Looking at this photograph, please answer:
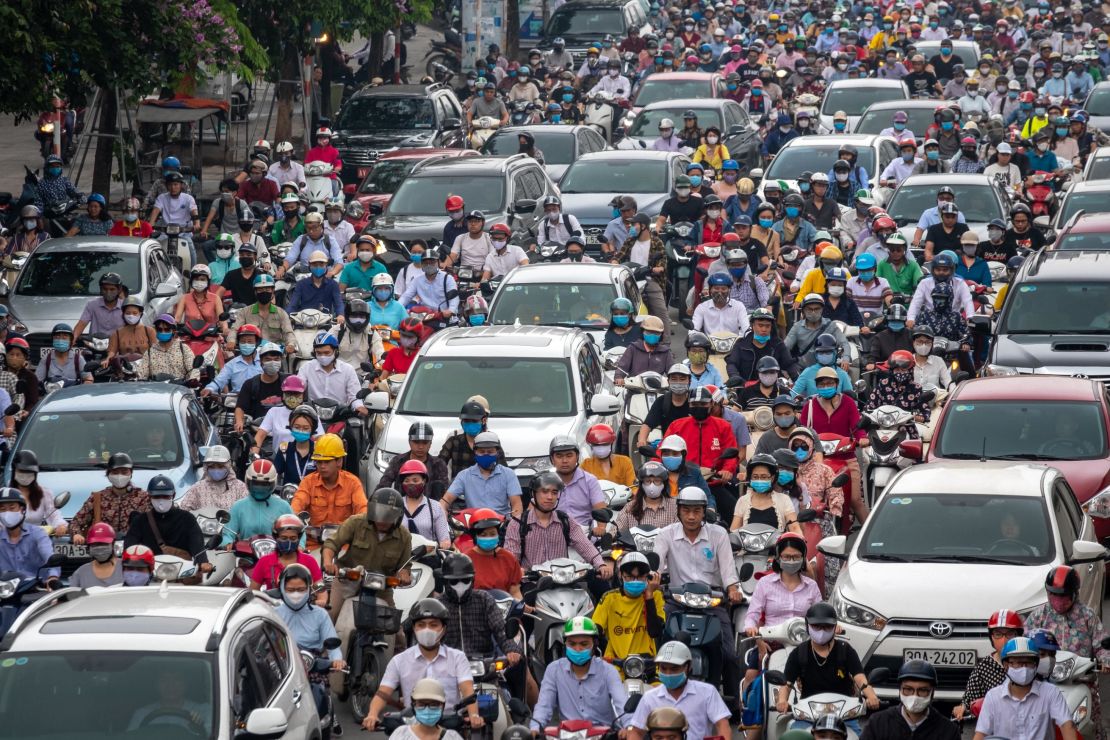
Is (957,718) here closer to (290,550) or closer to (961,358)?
(290,550)

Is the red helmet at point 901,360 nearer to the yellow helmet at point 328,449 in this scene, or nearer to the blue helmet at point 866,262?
the blue helmet at point 866,262

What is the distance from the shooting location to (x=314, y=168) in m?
31.6

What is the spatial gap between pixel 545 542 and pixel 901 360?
5354mm

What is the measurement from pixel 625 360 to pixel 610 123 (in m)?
20.3

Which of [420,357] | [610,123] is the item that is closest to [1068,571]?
[420,357]

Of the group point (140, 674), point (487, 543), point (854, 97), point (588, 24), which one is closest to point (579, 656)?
point (487, 543)

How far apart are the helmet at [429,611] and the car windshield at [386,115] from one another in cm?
2317

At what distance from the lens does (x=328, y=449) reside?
→ 666 inches

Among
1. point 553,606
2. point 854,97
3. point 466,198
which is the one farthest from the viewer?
point 854,97

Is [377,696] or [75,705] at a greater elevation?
[75,705]

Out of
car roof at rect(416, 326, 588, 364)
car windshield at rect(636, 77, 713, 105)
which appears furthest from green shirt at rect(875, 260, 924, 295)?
car windshield at rect(636, 77, 713, 105)

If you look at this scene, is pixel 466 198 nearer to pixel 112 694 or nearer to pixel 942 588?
pixel 942 588

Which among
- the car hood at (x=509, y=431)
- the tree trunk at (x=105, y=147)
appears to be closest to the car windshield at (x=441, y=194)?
the tree trunk at (x=105, y=147)

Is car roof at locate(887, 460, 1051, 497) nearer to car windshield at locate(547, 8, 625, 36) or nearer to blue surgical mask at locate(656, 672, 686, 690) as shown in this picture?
blue surgical mask at locate(656, 672, 686, 690)
